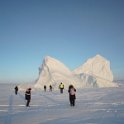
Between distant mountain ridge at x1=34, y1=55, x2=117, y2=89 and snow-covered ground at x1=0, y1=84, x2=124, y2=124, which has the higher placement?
distant mountain ridge at x1=34, y1=55, x2=117, y2=89

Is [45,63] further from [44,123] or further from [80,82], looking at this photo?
[44,123]

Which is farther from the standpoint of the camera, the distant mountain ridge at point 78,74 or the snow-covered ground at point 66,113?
the distant mountain ridge at point 78,74

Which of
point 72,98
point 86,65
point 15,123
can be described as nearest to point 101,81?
point 86,65

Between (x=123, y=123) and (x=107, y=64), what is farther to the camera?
(x=107, y=64)

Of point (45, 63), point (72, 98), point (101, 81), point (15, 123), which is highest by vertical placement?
point (45, 63)

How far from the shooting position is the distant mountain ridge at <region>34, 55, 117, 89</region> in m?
96.1

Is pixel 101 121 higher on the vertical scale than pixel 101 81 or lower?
lower

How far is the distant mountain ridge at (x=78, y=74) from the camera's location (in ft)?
315

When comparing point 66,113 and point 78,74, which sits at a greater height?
point 78,74

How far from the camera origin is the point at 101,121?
11.6 meters

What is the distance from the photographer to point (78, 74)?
10494 centimetres

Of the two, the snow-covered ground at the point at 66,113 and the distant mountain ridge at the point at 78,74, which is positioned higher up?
the distant mountain ridge at the point at 78,74

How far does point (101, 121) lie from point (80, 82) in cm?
8906

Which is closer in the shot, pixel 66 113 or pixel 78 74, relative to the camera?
pixel 66 113
